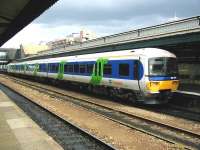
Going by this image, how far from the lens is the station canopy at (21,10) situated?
46.6 ft

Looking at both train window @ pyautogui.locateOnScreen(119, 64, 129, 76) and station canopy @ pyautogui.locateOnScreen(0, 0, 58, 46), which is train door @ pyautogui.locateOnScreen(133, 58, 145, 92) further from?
station canopy @ pyautogui.locateOnScreen(0, 0, 58, 46)

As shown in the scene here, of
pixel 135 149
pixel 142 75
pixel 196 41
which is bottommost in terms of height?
pixel 135 149

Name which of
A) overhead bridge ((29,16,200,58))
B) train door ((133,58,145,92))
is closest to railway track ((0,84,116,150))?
train door ((133,58,145,92))

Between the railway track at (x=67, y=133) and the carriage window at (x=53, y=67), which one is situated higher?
the carriage window at (x=53, y=67)

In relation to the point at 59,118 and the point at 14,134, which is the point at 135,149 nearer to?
the point at 14,134

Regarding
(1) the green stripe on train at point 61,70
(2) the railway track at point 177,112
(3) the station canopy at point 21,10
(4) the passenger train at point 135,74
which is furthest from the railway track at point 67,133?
(1) the green stripe on train at point 61,70

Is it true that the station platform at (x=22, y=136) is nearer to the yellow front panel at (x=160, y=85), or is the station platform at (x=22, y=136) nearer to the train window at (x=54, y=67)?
the yellow front panel at (x=160, y=85)

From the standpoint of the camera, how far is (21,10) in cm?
1706

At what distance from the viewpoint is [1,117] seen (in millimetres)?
16734

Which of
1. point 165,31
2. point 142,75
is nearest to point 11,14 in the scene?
point 142,75

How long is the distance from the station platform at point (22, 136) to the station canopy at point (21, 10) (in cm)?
397

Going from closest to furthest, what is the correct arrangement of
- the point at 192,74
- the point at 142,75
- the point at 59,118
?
1. the point at 59,118
2. the point at 142,75
3. the point at 192,74

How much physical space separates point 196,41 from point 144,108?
533 centimetres

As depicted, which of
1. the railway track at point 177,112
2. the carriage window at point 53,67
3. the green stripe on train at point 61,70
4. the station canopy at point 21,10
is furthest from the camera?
the carriage window at point 53,67
